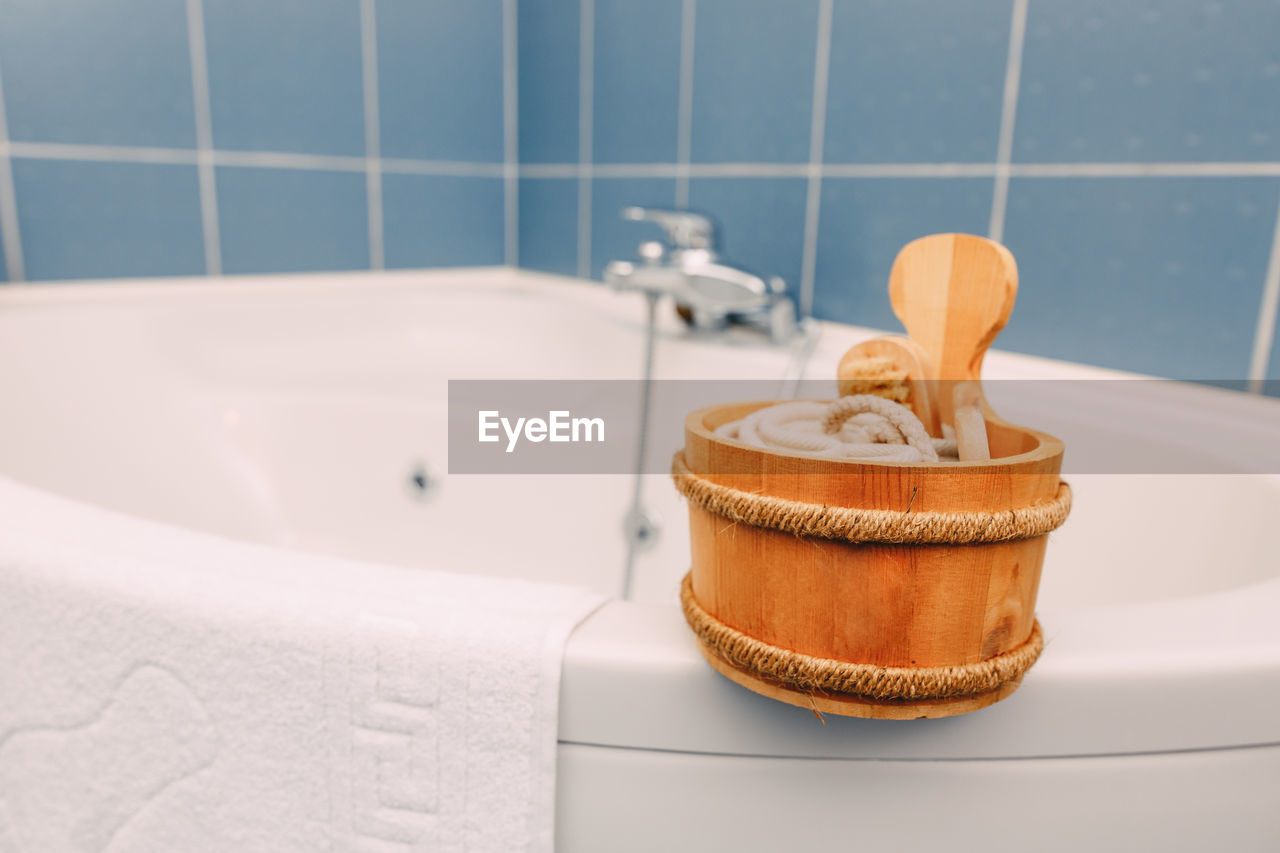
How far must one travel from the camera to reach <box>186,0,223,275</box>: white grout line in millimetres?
1274

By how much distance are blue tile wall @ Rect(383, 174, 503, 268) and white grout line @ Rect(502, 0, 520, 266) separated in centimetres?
2

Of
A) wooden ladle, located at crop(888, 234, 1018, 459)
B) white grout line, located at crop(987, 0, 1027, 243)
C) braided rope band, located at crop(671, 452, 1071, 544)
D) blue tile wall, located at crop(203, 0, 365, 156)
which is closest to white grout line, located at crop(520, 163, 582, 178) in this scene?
blue tile wall, located at crop(203, 0, 365, 156)

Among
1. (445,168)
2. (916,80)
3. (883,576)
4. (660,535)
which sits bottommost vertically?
(660,535)

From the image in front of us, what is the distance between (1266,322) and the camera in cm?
73

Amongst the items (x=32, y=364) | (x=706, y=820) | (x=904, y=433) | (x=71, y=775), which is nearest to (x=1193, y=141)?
(x=904, y=433)

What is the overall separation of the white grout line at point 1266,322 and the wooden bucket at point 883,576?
0.52 m

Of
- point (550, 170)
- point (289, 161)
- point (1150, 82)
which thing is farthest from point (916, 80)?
point (289, 161)

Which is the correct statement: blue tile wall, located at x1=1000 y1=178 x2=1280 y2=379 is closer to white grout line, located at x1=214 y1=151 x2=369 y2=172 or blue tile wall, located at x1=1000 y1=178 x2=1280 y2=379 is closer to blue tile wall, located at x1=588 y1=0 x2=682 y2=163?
blue tile wall, located at x1=588 y1=0 x2=682 y2=163

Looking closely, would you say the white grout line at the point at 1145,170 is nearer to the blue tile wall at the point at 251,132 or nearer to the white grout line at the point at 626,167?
the white grout line at the point at 626,167

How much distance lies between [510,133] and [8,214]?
787 mm

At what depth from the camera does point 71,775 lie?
18.8 inches

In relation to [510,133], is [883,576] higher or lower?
lower

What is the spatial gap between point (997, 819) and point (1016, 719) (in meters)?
0.05

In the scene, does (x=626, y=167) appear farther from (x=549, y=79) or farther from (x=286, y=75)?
(x=286, y=75)
